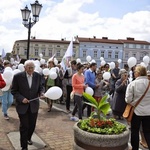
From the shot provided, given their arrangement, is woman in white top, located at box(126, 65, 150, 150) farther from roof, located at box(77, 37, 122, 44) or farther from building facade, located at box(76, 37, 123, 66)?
roof, located at box(77, 37, 122, 44)

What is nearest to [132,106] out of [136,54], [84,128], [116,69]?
[84,128]

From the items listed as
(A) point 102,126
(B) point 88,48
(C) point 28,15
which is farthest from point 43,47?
(A) point 102,126

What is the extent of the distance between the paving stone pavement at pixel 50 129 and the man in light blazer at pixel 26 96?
593 millimetres

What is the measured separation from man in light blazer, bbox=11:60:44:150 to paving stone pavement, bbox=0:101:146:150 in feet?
1.94

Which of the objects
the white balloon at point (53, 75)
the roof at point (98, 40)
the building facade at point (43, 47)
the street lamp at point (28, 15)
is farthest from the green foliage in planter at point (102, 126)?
the roof at point (98, 40)

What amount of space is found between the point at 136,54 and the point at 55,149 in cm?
7425

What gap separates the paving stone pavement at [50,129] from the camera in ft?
17.4

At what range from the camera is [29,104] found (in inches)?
193

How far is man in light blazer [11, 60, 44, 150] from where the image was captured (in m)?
4.79

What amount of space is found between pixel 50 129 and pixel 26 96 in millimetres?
1838

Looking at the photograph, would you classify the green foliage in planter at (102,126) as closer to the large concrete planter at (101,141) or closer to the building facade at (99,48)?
the large concrete planter at (101,141)

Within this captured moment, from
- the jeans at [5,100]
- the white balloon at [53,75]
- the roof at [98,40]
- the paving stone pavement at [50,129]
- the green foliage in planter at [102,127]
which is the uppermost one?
the roof at [98,40]

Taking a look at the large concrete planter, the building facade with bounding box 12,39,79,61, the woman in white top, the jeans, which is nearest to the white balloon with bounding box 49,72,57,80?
the jeans

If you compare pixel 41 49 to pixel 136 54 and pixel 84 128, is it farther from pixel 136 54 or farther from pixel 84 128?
pixel 84 128
